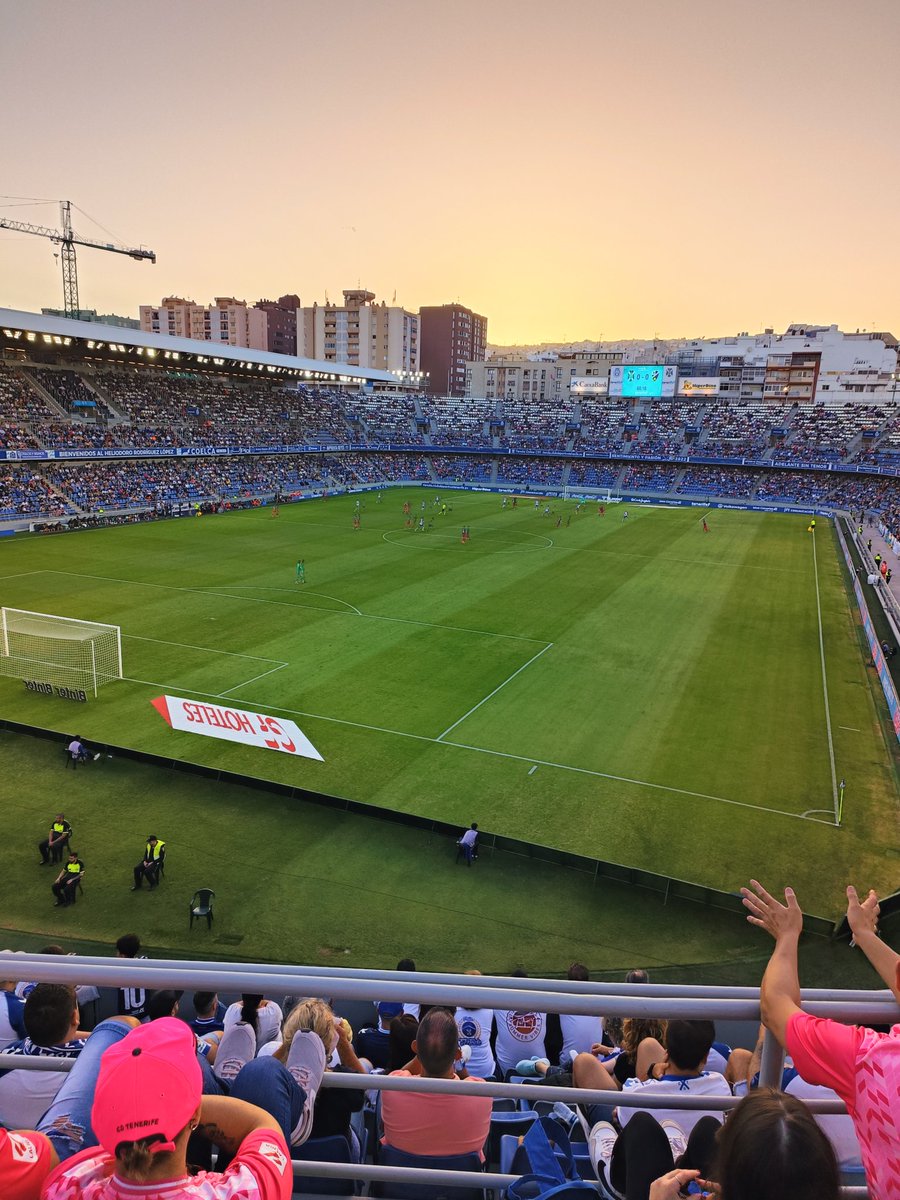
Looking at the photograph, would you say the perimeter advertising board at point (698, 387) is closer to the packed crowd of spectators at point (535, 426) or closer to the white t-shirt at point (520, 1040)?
the packed crowd of spectators at point (535, 426)

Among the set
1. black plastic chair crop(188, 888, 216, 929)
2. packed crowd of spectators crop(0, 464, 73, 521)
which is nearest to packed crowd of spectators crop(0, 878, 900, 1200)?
black plastic chair crop(188, 888, 216, 929)

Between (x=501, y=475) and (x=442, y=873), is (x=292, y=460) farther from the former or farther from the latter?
(x=442, y=873)

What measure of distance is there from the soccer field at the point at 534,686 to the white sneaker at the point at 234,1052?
11.4 meters

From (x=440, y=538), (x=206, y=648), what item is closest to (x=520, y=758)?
(x=206, y=648)

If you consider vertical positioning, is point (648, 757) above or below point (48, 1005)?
below

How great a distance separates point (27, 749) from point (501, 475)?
84.0 m

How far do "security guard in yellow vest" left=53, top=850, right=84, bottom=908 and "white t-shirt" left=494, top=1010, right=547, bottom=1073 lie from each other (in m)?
9.21

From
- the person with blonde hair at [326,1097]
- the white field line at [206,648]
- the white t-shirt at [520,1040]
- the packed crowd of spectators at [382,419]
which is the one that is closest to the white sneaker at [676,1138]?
the person with blonde hair at [326,1097]

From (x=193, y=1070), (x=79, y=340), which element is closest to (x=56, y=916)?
(x=193, y=1070)

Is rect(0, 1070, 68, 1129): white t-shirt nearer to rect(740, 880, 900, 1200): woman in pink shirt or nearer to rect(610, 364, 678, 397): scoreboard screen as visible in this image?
rect(740, 880, 900, 1200): woman in pink shirt

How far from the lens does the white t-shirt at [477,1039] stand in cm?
700

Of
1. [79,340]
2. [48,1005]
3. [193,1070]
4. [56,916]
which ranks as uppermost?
[79,340]

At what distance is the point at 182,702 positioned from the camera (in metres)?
21.9

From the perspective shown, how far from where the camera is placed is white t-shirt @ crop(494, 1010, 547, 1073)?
7984 mm
